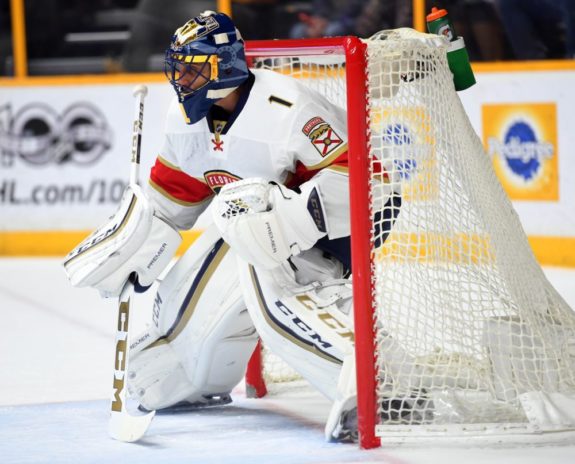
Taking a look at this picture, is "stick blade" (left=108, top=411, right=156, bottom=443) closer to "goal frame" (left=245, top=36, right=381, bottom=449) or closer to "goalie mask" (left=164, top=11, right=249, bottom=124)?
"goal frame" (left=245, top=36, right=381, bottom=449)

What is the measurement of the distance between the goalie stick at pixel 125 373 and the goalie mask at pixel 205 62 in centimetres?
26

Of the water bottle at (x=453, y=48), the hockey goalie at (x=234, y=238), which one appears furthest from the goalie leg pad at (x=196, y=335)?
the water bottle at (x=453, y=48)

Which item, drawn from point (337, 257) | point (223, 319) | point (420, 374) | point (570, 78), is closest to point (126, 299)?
point (223, 319)

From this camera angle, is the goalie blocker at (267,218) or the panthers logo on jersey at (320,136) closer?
the goalie blocker at (267,218)

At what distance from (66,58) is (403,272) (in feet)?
13.0

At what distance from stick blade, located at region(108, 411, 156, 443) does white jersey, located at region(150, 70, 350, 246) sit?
1.99ft

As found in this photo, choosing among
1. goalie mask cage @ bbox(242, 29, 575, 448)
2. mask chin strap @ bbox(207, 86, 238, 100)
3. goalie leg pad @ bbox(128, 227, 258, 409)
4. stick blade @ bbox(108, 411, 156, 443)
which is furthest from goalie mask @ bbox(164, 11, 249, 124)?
stick blade @ bbox(108, 411, 156, 443)

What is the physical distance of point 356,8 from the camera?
6.29 metres

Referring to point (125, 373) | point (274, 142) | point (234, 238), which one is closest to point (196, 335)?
point (125, 373)

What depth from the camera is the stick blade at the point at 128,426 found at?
3111 millimetres

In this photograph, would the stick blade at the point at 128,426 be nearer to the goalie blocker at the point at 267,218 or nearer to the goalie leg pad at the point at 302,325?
the goalie leg pad at the point at 302,325

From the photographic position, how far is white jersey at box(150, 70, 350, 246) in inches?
120

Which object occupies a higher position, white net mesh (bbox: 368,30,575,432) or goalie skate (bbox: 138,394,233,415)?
white net mesh (bbox: 368,30,575,432)

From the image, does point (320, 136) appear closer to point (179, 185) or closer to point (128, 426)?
point (179, 185)
